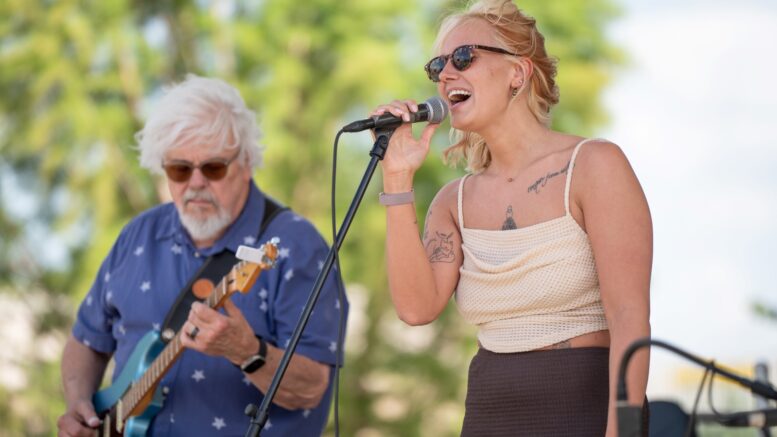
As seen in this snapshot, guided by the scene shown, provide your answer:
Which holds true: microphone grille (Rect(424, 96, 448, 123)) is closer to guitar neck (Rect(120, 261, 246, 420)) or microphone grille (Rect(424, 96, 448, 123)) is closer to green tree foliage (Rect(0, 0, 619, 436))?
guitar neck (Rect(120, 261, 246, 420))

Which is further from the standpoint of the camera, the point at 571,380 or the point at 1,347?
the point at 1,347

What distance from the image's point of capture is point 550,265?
2.85 m

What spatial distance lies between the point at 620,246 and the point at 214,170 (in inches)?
72.9

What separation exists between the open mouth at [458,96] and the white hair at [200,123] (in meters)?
1.34

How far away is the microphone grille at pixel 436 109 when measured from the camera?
9.36ft

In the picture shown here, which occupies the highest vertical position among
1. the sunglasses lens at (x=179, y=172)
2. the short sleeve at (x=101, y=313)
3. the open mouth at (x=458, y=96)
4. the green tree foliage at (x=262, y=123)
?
the green tree foliage at (x=262, y=123)

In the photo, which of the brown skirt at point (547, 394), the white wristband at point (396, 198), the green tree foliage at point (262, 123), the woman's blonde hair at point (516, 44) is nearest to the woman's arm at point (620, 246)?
the brown skirt at point (547, 394)

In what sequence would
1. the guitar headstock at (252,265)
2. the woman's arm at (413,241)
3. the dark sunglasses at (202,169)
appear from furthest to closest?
the dark sunglasses at (202,169), the guitar headstock at (252,265), the woman's arm at (413,241)

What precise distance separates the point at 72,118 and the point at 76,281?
6.21ft

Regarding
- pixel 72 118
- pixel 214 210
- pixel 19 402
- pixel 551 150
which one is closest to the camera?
pixel 551 150

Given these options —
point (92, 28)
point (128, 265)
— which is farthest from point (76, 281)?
point (128, 265)

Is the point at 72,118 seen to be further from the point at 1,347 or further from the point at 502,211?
the point at 502,211

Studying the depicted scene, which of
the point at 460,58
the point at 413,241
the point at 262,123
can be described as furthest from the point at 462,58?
the point at 262,123

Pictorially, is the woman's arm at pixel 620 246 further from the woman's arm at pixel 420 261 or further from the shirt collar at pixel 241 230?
the shirt collar at pixel 241 230
